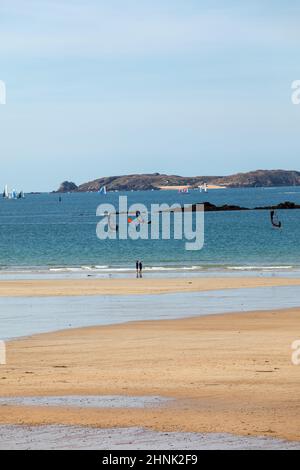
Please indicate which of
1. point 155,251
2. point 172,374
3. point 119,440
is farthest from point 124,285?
point 155,251

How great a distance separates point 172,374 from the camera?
19.8 m

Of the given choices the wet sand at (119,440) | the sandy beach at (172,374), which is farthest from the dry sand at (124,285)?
the wet sand at (119,440)

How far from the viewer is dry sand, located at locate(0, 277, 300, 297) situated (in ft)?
148

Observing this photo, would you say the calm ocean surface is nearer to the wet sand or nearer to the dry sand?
the dry sand

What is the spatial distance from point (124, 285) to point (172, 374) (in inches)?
1171

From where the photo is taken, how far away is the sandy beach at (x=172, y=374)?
605 inches

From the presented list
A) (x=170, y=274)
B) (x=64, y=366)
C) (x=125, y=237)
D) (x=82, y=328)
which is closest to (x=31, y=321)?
(x=82, y=328)

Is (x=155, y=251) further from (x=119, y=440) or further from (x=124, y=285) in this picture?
(x=119, y=440)

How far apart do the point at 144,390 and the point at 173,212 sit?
574 feet

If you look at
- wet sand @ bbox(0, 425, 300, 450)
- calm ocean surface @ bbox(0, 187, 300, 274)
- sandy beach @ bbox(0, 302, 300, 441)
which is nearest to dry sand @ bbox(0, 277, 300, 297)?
calm ocean surface @ bbox(0, 187, 300, 274)

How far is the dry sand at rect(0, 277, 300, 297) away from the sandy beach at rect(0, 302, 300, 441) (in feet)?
48.7

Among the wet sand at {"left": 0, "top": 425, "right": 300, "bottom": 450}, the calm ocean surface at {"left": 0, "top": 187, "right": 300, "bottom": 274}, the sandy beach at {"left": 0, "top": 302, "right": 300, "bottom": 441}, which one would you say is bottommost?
the calm ocean surface at {"left": 0, "top": 187, "right": 300, "bottom": 274}

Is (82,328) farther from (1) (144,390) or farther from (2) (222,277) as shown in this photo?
(2) (222,277)
